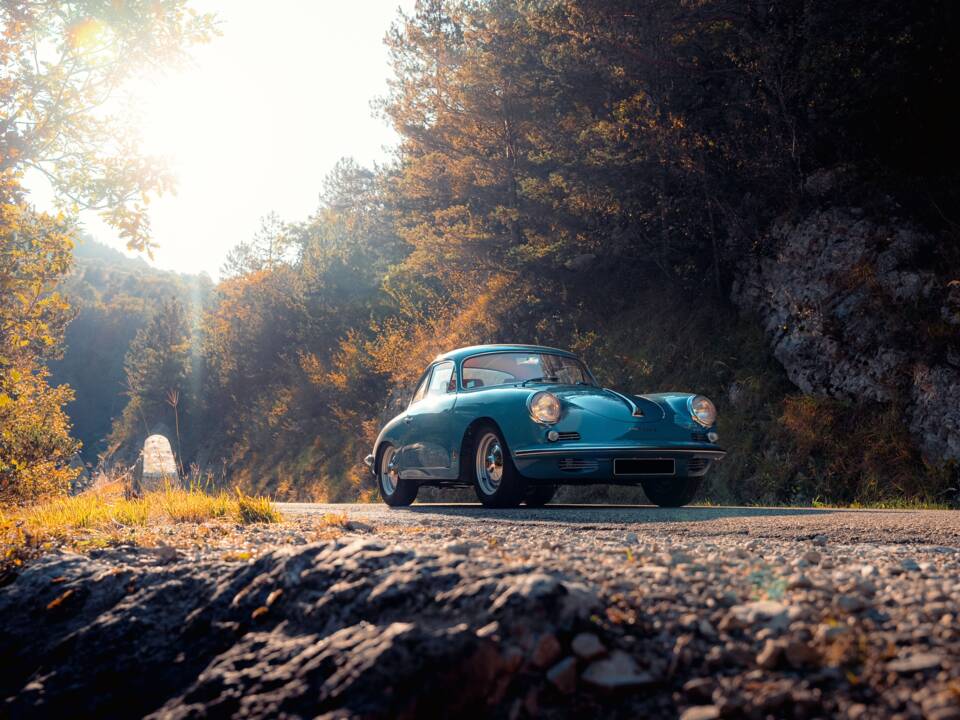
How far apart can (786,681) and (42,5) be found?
9.32 m

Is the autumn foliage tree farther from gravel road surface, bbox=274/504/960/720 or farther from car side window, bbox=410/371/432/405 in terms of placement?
gravel road surface, bbox=274/504/960/720

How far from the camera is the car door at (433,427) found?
9055mm

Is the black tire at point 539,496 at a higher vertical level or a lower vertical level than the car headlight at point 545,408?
lower

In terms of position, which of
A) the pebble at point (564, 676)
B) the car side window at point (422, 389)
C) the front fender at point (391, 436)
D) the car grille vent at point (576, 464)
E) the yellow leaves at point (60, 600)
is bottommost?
the yellow leaves at point (60, 600)

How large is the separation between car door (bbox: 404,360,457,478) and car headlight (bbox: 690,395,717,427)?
2.32 meters

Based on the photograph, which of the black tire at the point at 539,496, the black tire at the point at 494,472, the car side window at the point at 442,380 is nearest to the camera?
the black tire at the point at 494,472

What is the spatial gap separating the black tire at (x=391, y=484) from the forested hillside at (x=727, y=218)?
2.47 m

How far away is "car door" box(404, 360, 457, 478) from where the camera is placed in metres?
9.05

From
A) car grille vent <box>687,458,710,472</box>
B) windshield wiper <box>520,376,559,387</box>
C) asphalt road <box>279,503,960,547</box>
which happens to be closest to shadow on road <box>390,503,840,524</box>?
asphalt road <box>279,503,960,547</box>

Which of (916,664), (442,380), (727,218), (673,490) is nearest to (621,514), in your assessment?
(673,490)

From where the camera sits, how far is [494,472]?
8.55m

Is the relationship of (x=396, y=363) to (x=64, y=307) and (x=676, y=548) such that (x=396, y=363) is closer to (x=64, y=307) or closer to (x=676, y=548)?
(x=64, y=307)

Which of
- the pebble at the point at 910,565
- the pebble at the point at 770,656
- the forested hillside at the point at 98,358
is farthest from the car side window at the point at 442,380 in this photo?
the forested hillside at the point at 98,358

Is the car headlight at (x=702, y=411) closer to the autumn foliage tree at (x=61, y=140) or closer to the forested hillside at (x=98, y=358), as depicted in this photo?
the autumn foliage tree at (x=61, y=140)
